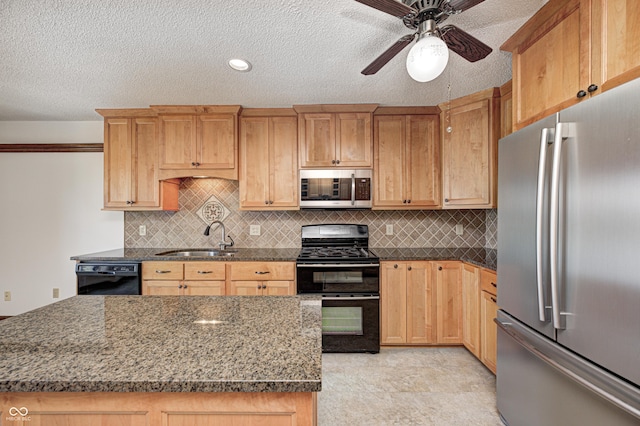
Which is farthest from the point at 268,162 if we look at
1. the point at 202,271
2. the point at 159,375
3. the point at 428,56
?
the point at 159,375

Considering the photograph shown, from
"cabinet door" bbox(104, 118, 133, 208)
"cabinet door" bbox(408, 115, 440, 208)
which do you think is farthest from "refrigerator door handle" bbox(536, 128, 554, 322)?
"cabinet door" bbox(104, 118, 133, 208)

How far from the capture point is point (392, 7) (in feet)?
3.80

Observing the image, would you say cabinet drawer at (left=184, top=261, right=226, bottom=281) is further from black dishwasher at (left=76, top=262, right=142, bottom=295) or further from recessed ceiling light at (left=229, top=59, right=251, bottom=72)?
recessed ceiling light at (left=229, top=59, right=251, bottom=72)

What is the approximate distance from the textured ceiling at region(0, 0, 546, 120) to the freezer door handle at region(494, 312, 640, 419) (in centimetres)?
175

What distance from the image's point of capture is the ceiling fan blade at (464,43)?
1.30 m

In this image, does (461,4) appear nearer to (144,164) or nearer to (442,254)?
(442,254)

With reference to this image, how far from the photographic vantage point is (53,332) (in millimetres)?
928

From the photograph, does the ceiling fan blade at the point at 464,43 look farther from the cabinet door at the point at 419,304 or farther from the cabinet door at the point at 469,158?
the cabinet door at the point at 419,304

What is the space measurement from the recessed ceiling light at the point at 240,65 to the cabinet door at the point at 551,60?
5.80ft

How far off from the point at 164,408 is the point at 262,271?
190 cm

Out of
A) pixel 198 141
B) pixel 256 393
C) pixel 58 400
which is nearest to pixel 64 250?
pixel 198 141

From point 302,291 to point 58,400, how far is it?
6.42ft

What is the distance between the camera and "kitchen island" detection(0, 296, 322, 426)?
0.66 metres

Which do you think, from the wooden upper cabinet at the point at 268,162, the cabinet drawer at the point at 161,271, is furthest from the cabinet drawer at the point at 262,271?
the wooden upper cabinet at the point at 268,162
